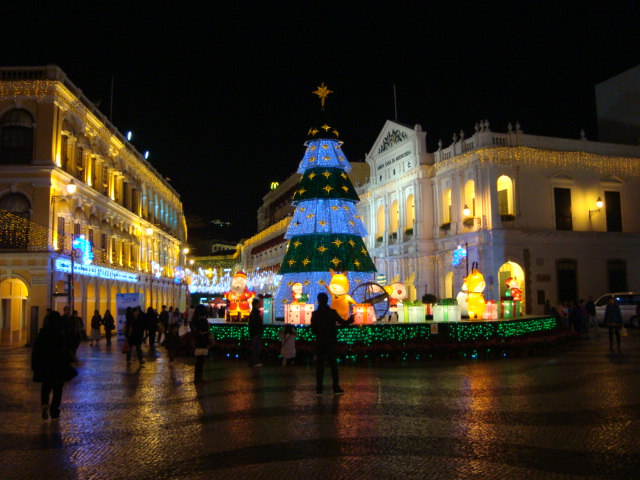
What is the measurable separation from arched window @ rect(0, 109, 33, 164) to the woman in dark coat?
24.1m

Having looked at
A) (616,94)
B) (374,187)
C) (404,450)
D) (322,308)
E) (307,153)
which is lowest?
(404,450)

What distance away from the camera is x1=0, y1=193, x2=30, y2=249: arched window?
3017cm

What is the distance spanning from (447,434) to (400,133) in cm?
3736

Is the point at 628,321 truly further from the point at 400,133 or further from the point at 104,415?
the point at 104,415

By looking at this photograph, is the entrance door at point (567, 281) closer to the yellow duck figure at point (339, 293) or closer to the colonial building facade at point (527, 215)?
the colonial building facade at point (527, 215)

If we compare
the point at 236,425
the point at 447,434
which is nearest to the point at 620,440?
the point at 447,434

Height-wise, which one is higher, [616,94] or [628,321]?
[616,94]

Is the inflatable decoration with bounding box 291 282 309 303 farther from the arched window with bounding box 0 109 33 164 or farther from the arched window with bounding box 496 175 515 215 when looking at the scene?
the arched window with bounding box 496 175 515 215

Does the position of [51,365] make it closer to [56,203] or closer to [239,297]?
[239,297]

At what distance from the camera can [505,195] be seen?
123ft

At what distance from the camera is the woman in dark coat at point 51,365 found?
9.56 meters

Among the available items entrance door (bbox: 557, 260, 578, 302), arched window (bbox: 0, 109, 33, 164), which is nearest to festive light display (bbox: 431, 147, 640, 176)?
entrance door (bbox: 557, 260, 578, 302)

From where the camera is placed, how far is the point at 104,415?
9797 millimetres

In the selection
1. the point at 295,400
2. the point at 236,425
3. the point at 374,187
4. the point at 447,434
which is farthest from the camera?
the point at 374,187
